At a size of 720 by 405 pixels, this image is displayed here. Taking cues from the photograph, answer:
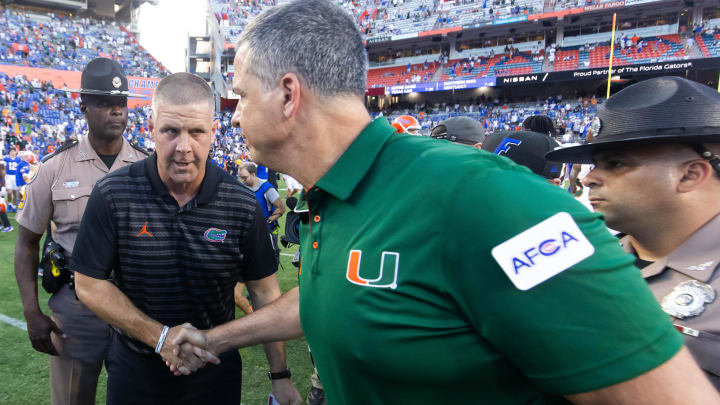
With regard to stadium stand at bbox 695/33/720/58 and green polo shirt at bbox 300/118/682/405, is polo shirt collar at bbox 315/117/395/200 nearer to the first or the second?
green polo shirt at bbox 300/118/682/405

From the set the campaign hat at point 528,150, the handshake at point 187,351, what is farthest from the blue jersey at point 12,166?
the campaign hat at point 528,150

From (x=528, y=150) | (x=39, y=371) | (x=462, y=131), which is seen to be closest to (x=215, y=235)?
(x=528, y=150)

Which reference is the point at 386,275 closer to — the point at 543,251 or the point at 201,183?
the point at 543,251

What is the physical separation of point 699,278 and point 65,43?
48.5 meters

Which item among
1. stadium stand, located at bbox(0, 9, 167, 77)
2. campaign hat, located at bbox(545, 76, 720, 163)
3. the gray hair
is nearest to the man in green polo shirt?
campaign hat, located at bbox(545, 76, 720, 163)

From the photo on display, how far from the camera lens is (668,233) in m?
1.48

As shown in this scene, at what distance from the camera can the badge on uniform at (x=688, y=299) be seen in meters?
1.31

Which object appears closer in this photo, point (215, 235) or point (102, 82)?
point (215, 235)

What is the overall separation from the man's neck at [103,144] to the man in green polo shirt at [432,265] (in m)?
2.43

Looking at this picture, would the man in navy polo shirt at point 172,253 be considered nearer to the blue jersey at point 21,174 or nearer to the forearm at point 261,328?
the forearm at point 261,328

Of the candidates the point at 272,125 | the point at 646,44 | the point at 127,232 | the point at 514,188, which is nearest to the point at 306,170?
the point at 272,125

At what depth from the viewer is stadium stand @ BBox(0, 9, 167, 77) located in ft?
114

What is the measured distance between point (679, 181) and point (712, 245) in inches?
8.7

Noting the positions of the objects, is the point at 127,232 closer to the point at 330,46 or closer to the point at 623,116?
the point at 330,46
